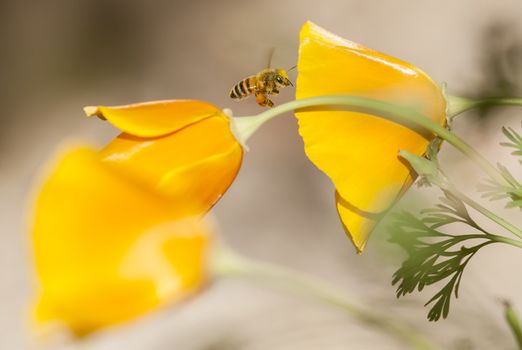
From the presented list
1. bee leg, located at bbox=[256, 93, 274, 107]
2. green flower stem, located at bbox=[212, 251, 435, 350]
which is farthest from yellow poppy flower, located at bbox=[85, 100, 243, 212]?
bee leg, located at bbox=[256, 93, 274, 107]

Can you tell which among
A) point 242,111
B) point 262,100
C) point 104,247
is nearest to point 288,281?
point 104,247

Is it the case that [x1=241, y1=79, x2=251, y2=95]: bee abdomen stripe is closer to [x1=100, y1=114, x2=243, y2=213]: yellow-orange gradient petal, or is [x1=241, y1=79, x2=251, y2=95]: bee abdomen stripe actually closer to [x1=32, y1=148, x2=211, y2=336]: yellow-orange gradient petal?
[x1=100, y1=114, x2=243, y2=213]: yellow-orange gradient petal

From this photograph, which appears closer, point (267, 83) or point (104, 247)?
point (104, 247)

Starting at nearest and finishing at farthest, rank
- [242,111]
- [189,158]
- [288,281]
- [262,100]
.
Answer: [288,281]
[189,158]
[262,100]
[242,111]

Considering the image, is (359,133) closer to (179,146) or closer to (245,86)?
(179,146)

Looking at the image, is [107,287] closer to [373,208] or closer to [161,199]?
[161,199]

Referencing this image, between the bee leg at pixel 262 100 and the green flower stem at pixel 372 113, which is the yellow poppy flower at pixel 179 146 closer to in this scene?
the green flower stem at pixel 372 113

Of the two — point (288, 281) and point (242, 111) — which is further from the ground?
point (288, 281)

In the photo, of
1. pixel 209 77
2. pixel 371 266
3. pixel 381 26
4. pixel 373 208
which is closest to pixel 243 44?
pixel 209 77
